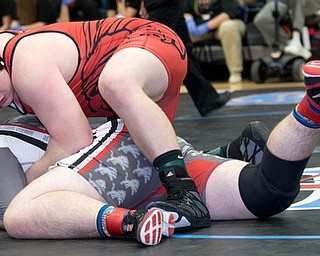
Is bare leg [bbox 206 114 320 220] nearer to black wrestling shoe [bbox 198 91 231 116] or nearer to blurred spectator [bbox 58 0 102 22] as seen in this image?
black wrestling shoe [bbox 198 91 231 116]

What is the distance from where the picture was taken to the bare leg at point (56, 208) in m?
2.19

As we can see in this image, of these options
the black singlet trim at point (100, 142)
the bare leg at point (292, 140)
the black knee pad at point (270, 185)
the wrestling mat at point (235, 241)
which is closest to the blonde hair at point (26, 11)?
the wrestling mat at point (235, 241)

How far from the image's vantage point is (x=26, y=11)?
8242mm

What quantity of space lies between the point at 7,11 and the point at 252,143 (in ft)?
20.6

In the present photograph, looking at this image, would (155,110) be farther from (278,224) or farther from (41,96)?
(278,224)

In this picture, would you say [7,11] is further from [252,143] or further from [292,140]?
[292,140]

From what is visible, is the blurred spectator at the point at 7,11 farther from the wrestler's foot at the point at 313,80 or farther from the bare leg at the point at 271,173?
the wrestler's foot at the point at 313,80

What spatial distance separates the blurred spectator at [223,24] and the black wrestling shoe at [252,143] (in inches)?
191

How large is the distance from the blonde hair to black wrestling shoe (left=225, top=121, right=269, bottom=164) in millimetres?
5759

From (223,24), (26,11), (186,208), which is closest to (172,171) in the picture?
(186,208)

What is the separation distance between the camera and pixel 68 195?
7.31 feet

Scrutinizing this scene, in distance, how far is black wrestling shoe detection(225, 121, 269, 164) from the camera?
2594 mm

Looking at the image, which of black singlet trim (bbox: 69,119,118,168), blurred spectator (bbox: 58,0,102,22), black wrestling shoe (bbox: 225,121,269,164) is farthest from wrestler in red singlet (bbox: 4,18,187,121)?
blurred spectator (bbox: 58,0,102,22)

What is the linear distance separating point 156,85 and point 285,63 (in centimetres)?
497
